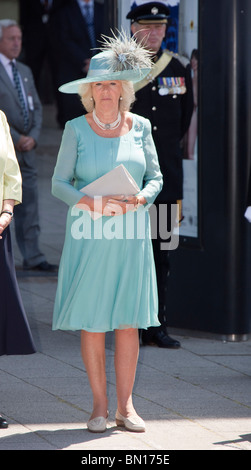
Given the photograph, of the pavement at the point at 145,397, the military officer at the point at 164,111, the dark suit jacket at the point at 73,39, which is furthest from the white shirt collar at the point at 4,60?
the dark suit jacket at the point at 73,39

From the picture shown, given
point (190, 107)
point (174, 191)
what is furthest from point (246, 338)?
point (190, 107)

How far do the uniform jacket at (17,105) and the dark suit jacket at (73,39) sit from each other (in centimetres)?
713

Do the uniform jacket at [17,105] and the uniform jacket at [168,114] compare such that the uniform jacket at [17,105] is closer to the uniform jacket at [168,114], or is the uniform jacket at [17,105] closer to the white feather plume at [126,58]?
the uniform jacket at [168,114]

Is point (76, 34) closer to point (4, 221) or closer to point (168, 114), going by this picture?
point (168, 114)

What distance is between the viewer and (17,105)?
9.04 m

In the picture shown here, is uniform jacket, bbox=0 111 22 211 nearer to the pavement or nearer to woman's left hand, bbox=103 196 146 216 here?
woman's left hand, bbox=103 196 146 216

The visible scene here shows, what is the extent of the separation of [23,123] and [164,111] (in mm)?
2574

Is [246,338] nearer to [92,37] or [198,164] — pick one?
[198,164]

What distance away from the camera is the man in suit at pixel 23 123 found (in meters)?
9.02

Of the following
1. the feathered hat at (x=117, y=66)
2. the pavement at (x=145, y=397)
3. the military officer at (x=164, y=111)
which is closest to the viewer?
the pavement at (x=145, y=397)

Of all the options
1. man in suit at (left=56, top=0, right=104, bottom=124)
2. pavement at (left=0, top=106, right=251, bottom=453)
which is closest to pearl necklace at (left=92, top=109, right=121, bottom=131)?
pavement at (left=0, top=106, right=251, bottom=453)

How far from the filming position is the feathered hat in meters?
5.18

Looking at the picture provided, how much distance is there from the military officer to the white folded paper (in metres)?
1.75

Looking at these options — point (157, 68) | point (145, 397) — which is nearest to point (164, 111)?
point (157, 68)
